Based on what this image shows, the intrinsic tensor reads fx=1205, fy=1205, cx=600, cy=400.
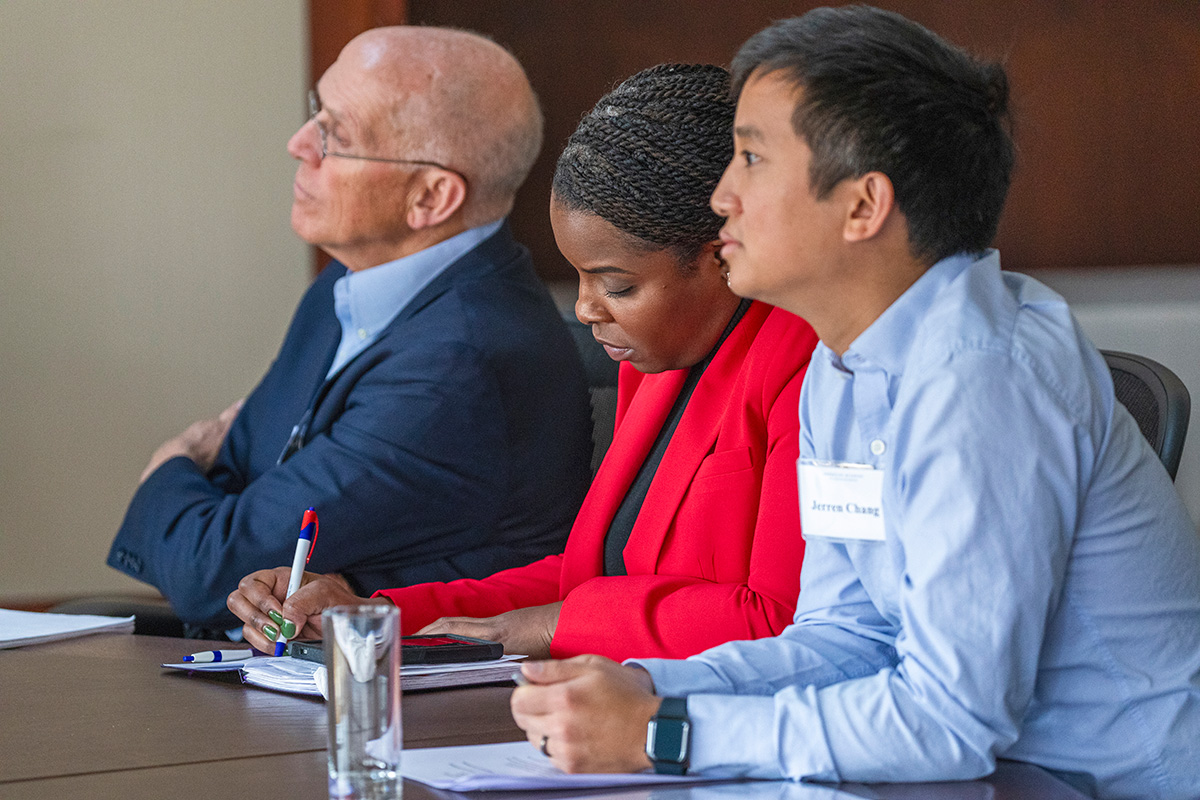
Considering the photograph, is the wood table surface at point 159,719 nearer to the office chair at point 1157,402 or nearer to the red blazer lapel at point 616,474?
the red blazer lapel at point 616,474

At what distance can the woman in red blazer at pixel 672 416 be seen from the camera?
1328mm

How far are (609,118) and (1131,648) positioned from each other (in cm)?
85

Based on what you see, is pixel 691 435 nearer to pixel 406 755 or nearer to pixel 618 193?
pixel 618 193

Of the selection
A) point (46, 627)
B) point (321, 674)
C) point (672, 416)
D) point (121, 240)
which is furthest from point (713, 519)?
point (121, 240)

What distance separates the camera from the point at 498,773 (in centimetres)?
90

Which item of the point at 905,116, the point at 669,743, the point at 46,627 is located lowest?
the point at 46,627

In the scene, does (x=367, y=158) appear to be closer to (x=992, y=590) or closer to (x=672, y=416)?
(x=672, y=416)

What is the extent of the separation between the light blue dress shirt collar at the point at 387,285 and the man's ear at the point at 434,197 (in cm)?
5

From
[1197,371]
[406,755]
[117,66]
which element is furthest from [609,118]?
[117,66]

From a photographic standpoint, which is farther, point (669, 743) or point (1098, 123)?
point (1098, 123)

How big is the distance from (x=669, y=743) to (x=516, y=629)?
64 centimetres

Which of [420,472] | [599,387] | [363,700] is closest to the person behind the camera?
[363,700]

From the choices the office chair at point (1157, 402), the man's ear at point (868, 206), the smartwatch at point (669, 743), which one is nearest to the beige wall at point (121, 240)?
the office chair at point (1157, 402)

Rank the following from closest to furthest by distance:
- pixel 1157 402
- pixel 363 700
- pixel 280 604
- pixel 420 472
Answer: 1. pixel 363 700
2. pixel 1157 402
3. pixel 280 604
4. pixel 420 472
